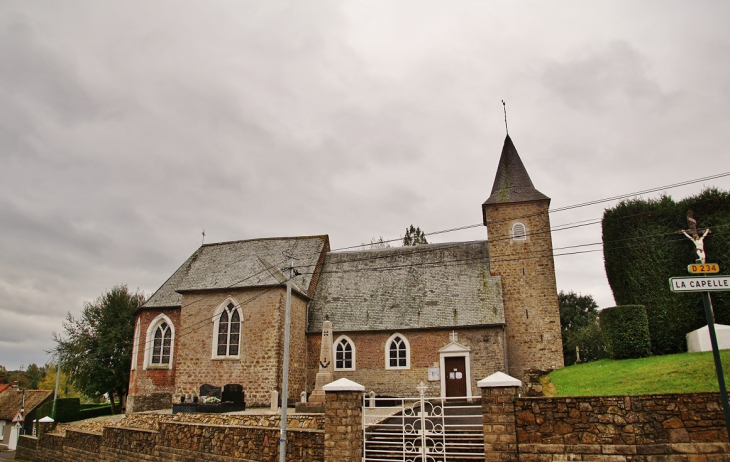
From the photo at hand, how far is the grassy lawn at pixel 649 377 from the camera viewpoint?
12.5 m

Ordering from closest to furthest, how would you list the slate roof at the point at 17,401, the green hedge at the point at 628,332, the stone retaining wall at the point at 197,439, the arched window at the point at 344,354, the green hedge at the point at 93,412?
the stone retaining wall at the point at 197,439
the green hedge at the point at 628,332
the arched window at the point at 344,354
the green hedge at the point at 93,412
the slate roof at the point at 17,401

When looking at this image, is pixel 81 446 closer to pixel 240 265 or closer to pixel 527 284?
pixel 240 265

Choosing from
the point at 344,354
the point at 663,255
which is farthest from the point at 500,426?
the point at 344,354

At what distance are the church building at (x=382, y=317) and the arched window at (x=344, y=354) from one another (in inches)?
2.0

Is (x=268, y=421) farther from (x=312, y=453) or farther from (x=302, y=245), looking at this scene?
(x=302, y=245)

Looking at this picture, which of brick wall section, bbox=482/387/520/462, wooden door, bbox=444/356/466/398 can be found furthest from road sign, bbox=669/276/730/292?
wooden door, bbox=444/356/466/398

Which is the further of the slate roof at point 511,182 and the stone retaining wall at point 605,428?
the slate roof at point 511,182

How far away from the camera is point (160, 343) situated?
2630 cm

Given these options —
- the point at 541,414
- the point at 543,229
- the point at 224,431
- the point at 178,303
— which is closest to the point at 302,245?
the point at 178,303

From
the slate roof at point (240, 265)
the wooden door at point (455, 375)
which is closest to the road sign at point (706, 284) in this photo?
the wooden door at point (455, 375)

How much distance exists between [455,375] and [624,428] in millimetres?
13578

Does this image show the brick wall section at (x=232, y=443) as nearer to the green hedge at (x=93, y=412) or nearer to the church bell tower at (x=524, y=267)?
the church bell tower at (x=524, y=267)

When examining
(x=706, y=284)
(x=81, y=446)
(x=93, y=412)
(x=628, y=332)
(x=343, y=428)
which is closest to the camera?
(x=706, y=284)

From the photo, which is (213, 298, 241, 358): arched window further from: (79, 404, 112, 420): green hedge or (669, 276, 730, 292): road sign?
(669, 276, 730, 292): road sign
